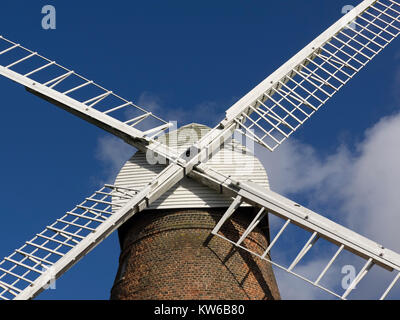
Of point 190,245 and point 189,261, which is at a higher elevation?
point 190,245

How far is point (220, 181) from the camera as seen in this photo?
11828 mm

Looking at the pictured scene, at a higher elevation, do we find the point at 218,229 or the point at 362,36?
the point at 362,36

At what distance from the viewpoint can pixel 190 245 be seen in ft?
37.6

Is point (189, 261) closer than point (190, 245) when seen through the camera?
Yes

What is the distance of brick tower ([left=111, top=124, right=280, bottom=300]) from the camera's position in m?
11.0

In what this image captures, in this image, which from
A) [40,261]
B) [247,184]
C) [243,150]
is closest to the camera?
[40,261]

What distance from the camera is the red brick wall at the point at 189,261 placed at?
1093cm

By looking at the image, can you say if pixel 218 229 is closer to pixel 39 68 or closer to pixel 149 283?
pixel 149 283

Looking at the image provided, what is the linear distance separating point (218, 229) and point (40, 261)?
326cm

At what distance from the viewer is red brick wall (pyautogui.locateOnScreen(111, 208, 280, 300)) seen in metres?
10.9

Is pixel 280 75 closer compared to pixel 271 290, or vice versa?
pixel 271 290

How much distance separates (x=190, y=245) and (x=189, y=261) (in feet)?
1.20

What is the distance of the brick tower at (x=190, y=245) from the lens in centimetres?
1098
